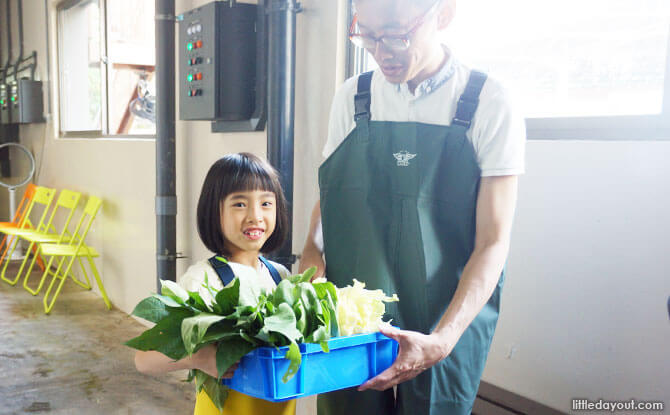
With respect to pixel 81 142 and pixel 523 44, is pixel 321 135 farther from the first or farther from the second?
pixel 81 142

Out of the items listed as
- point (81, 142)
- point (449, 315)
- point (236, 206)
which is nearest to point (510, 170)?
point (449, 315)

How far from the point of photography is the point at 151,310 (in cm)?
117

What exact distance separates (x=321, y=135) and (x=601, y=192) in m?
1.16

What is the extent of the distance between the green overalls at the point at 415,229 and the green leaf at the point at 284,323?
0.40 metres

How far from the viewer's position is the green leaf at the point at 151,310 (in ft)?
3.82

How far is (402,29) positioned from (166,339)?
2.63ft

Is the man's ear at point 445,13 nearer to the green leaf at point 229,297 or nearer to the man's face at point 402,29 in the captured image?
the man's face at point 402,29

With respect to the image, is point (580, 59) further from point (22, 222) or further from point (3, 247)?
point (3, 247)

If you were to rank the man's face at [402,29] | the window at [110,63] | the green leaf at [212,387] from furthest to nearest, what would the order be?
the window at [110,63] → the man's face at [402,29] → the green leaf at [212,387]

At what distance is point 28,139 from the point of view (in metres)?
7.49

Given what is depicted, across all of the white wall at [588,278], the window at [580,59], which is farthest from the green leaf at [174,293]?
the white wall at [588,278]

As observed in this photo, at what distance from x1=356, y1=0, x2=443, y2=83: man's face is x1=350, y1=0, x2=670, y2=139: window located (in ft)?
1.40

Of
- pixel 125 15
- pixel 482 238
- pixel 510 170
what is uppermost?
pixel 125 15

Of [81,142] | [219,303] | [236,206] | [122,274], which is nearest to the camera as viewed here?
[219,303]
